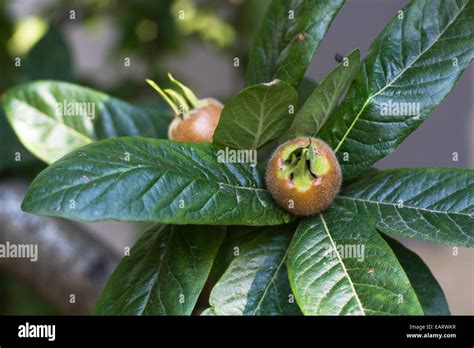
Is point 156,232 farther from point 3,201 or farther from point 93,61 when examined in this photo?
point 93,61

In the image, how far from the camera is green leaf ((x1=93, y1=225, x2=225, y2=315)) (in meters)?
1.00

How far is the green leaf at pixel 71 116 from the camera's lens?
1313 millimetres

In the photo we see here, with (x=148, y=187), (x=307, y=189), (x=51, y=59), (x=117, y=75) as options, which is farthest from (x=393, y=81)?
(x=117, y=75)

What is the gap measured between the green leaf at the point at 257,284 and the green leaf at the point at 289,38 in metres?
0.31

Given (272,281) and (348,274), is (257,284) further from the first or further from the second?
(348,274)

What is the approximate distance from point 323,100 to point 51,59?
133cm

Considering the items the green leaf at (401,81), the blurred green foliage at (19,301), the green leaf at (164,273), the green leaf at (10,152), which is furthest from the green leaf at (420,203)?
the blurred green foliage at (19,301)

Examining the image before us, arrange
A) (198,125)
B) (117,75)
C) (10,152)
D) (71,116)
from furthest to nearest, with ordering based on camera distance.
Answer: (117,75), (10,152), (71,116), (198,125)

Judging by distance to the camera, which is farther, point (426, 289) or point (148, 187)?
point (426, 289)

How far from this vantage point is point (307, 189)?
99 cm

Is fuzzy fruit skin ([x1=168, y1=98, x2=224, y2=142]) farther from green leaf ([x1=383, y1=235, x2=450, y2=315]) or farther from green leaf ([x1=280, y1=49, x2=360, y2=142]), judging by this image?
green leaf ([x1=383, y1=235, x2=450, y2=315])

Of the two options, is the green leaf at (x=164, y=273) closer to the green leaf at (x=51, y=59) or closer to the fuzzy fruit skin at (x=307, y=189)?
the fuzzy fruit skin at (x=307, y=189)

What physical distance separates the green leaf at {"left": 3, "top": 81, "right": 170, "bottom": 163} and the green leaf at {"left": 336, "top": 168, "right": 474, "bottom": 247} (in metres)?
0.52

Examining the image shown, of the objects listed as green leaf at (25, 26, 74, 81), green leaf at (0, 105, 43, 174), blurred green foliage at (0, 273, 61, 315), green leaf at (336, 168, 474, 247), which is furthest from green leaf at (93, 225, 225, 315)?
blurred green foliage at (0, 273, 61, 315)
